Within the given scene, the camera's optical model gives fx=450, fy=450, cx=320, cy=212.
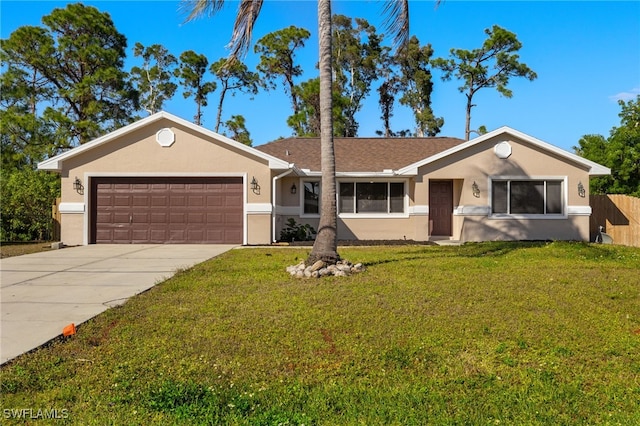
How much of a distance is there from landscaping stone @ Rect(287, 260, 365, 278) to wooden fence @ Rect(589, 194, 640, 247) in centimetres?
1288

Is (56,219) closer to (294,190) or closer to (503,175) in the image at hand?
→ (294,190)

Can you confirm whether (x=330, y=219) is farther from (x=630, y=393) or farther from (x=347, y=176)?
(x=347, y=176)

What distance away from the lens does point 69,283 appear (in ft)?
25.8

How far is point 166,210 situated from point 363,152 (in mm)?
8375

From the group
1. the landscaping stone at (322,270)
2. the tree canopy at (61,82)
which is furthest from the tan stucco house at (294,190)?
the tree canopy at (61,82)

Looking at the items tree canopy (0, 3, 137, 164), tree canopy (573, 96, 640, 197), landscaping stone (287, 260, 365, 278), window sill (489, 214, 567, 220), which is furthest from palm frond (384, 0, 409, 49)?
tree canopy (0, 3, 137, 164)

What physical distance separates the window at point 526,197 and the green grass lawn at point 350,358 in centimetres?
886

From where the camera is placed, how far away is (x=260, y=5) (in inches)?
379

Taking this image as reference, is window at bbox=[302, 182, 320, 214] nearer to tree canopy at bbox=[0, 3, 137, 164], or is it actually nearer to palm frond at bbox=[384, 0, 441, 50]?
palm frond at bbox=[384, 0, 441, 50]

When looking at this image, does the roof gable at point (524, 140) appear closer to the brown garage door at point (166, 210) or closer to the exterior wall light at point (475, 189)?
the exterior wall light at point (475, 189)

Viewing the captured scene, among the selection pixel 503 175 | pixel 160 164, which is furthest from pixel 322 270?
pixel 503 175

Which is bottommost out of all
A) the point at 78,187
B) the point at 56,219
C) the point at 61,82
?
the point at 56,219

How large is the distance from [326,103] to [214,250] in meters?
6.18

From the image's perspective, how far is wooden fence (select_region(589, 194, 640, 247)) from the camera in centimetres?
1656
